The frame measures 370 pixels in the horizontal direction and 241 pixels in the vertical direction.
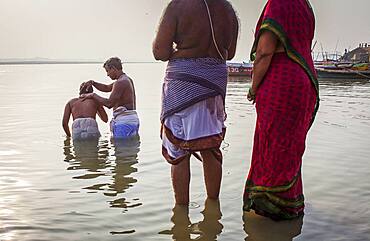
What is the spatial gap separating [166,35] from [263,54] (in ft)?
2.68

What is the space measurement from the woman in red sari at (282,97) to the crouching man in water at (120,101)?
4022mm

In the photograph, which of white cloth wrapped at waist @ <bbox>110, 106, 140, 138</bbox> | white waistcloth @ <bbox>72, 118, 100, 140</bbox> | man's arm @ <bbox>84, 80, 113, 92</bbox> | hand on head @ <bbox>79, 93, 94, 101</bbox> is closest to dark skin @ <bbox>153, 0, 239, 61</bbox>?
white cloth wrapped at waist @ <bbox>110, 106, 140, 138</bbox>

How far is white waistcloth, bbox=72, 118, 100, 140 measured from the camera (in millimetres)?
7781

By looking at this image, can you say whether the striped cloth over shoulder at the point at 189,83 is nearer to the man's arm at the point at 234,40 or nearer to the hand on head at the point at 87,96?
the man's arm at the point at 234,40

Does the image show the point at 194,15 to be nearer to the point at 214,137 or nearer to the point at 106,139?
the point at 214,137

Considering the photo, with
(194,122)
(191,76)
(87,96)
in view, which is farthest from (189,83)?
(87,96)

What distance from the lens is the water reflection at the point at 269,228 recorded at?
366cm

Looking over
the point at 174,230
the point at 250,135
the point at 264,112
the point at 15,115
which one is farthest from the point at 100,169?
the point at 15,115

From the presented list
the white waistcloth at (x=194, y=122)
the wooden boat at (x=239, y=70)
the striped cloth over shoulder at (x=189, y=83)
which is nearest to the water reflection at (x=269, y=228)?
the white waistcloth at (x=194, y=122)

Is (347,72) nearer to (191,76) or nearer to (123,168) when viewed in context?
(123,168)

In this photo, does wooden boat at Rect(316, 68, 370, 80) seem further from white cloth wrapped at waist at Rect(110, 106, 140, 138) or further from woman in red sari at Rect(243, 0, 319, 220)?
woman in red sari at Rect(243, 0, 319, 220)

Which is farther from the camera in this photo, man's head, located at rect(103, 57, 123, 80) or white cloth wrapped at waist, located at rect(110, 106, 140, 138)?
white cloth wrapped at waist, located at rect(110, 106, 140, 138)

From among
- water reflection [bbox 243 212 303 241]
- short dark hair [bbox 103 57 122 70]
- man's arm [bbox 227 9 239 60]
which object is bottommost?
water reflection [bbox 243 212 303 241]

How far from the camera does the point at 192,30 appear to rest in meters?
4.09
